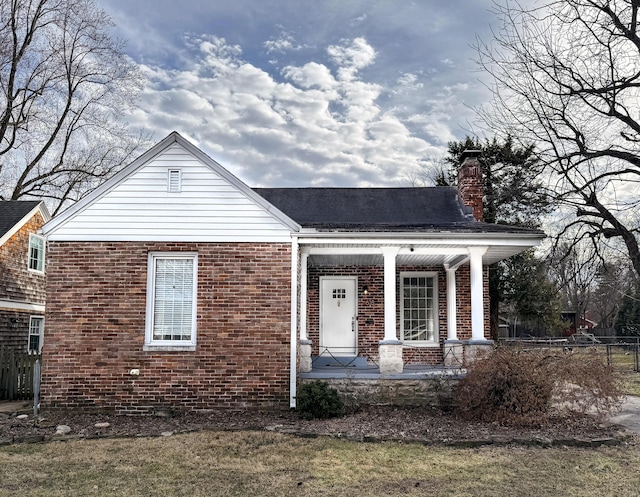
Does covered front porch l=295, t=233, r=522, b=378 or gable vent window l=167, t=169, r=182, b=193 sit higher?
gable vent window l=167, t=169, r=182, b=193

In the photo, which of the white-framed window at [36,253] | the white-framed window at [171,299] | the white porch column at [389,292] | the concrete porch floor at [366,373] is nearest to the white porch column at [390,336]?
the white porch column at [389,292]

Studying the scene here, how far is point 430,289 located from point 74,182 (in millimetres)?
20348

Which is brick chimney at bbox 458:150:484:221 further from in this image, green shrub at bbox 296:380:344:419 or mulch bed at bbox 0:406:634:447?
green shrub at bbox 296:380:344:419

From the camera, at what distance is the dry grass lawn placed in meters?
6.04

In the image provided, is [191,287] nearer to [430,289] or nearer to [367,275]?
[367,275]

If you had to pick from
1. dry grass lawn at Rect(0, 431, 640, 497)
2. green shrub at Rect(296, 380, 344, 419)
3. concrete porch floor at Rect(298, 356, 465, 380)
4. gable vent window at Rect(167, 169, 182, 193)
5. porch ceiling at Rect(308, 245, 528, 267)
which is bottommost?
dry grass lawn at Rect(0, 431, 640, 497)

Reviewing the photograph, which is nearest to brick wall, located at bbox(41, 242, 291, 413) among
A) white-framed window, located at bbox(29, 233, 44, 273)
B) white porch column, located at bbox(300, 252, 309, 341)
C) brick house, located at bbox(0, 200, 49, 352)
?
white porch column, located at bbox(300, 252, 309, 341)

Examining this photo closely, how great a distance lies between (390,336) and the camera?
11.2m

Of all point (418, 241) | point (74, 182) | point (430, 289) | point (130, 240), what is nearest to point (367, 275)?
point (430, 289)

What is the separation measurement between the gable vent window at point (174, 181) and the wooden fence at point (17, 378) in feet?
19.3

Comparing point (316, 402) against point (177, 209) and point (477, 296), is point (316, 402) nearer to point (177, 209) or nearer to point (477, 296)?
point (477, 296)

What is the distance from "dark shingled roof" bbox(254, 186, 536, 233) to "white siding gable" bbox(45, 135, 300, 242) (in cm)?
303

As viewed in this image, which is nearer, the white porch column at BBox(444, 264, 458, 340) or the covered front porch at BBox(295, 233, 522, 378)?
the covered front porch at BBox(295, 233, 522, 378)

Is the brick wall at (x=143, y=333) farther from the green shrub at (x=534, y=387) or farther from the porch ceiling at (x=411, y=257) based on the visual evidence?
the green shrub at (x=534, y=387)
